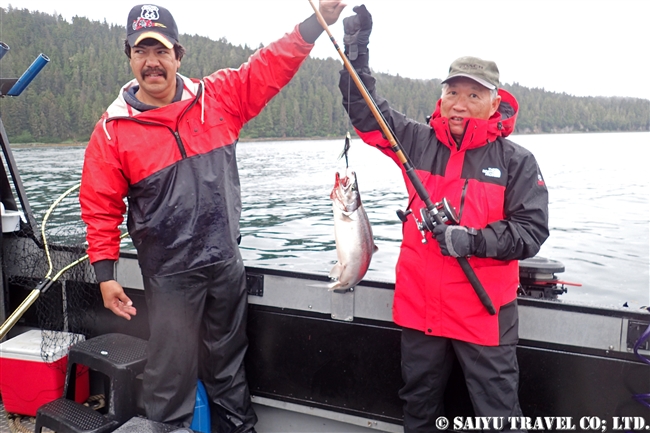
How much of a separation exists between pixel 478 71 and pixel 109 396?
297 centimetres

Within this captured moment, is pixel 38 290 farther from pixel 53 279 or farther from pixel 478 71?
pixel 478 71

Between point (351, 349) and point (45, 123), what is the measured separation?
5391 centimetres

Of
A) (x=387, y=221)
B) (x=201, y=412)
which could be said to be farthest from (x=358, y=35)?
(x=387, y=221)

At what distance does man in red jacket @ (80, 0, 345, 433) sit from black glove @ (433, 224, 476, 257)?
128cm

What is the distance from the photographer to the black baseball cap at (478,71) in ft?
9.07

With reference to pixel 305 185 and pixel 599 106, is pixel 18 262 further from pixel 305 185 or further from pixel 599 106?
pixel 599 106

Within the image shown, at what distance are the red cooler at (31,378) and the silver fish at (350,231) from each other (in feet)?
7.06

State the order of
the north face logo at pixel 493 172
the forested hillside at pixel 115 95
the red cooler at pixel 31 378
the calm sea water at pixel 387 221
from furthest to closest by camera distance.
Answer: the forested hillside at pixel 115 95, the calm sea water at pixel 387 221, the red cooler at pixel 31 378, the north face logo at pixel 493 172

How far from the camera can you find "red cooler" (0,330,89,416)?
363 cm

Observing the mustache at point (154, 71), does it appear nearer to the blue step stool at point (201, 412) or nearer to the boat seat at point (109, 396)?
the boat seat at point (109, 396)

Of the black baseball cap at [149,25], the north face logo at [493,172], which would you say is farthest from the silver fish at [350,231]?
the black baseball cap at [149,25]

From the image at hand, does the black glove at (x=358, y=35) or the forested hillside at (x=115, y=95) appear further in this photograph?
the forested hillside at (x=115, y=95)

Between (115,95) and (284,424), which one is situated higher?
(115,95)

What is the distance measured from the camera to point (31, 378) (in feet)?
12.0
